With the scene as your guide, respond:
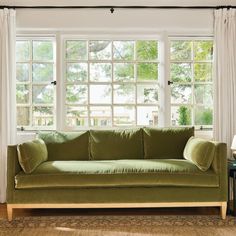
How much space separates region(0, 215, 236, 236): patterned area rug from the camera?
346cm

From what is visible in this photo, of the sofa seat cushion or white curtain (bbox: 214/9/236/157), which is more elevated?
white curtain (bbox: 214/9/236/157)

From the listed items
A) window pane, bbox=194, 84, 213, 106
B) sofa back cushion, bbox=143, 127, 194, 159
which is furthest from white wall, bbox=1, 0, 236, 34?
sofa back cushion, bbox=143, 127, 194, 159

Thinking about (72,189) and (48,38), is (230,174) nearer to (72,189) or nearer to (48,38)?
(72,189)

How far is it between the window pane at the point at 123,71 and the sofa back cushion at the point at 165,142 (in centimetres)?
82

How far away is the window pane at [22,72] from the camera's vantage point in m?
4.98

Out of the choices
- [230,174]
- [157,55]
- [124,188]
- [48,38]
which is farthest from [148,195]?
[48,38]

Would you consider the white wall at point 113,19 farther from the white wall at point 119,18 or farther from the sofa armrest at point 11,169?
the sofa armrest at point 11,169

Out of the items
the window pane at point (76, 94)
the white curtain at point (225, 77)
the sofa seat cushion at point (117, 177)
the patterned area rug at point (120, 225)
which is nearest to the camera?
the patterned area rug at point (120, 225)

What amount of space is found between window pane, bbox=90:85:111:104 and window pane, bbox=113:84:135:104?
0.29ft

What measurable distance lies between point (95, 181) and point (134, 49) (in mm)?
1982

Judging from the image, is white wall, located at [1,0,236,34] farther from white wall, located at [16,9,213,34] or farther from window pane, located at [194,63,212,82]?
window pane, located at [194,63,212,82]

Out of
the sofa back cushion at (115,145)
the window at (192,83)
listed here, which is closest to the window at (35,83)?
the sofa back cushion at (115,145)

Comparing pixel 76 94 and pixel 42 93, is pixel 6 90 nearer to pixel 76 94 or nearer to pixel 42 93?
pixel 42 93

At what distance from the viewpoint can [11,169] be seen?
3854 mm
